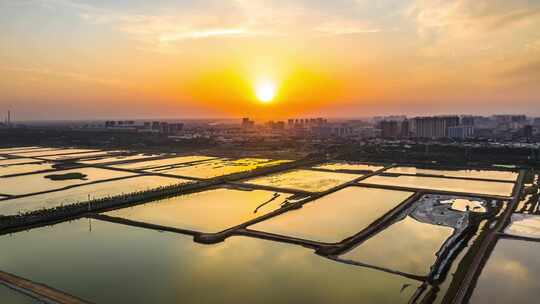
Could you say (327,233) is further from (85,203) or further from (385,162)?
(385,162)

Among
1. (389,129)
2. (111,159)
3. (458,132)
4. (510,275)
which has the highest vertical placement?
(389,129)

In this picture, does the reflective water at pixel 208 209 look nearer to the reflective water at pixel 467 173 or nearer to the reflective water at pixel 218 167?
the reflective water at pixel 218 167

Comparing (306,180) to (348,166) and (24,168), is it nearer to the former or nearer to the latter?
(348,166)

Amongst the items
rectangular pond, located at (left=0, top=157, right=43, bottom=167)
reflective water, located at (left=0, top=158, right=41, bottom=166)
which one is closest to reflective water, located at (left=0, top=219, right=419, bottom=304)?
rectangular pond, located at (left=0, top=157, right=43, bottom=167)

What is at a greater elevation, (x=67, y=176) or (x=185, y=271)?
(x=67, y=176)

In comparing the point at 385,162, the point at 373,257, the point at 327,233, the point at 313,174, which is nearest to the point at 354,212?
the point at 327,233

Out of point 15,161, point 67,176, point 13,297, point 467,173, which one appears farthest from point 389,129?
point 13,297
